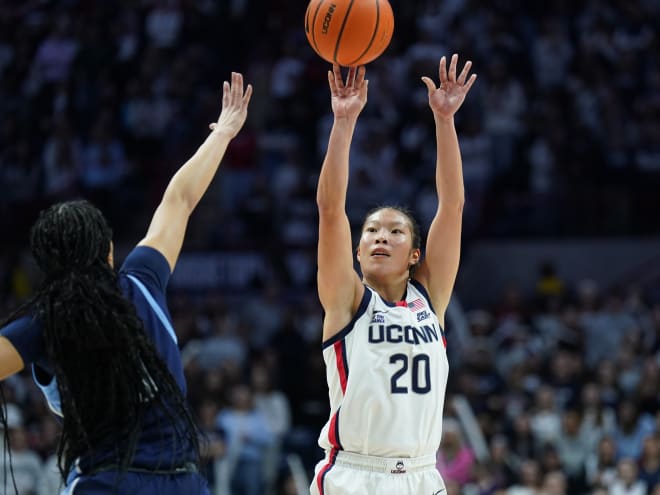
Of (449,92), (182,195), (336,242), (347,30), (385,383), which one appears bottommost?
(385,383)

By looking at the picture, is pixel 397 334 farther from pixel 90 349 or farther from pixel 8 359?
pixel 8 359

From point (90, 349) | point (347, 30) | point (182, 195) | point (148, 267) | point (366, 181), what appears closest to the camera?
point (90, 349)

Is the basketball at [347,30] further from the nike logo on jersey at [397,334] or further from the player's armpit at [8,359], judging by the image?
the player's armpit at [8,359]

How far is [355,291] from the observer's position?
199 inches

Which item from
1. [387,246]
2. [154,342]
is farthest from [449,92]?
[154,342]

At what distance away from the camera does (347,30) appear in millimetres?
5531

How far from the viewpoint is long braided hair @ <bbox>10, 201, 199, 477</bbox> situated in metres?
3.91

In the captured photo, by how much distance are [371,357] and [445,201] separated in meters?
0.85

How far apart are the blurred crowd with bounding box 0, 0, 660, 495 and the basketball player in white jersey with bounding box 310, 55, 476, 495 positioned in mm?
6364

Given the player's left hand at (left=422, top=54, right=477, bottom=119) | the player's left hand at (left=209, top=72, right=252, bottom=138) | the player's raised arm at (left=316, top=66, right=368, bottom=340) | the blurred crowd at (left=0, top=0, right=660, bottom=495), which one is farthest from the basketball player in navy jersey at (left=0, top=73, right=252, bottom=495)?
the blurred crowd at (left=0, top=0, right=660, bottom=495)

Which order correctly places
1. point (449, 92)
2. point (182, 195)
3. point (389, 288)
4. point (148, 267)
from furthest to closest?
point (449, 92) → point (389, 288) → point (182, 195) → point (148, 267)

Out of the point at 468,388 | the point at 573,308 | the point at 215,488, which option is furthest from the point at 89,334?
the point at 573,308

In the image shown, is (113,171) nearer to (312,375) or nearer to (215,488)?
(312,375)

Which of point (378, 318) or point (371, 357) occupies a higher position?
point (378, 318)
